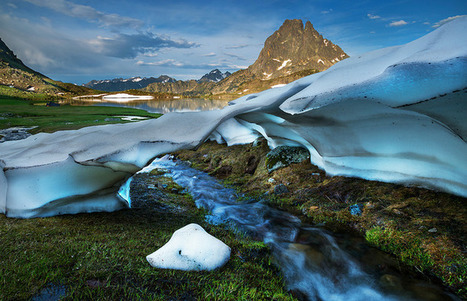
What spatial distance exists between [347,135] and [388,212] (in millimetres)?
2543

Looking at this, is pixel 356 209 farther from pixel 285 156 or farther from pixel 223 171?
pixel 223 171

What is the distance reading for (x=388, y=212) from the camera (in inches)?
243

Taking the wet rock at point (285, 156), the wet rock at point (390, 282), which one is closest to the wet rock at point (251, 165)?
the wet rock at point (285, 156)

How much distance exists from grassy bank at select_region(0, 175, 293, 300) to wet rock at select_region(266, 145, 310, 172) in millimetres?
4942

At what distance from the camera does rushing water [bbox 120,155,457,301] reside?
4414 millimetres

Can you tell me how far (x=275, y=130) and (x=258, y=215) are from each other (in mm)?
4037

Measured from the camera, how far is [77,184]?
21.3 feet

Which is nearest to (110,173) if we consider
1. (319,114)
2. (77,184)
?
(77,184)

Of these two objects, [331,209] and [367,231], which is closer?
[367,231]

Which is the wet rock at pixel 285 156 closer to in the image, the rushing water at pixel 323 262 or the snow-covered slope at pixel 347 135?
the snow-covered slope at pixel 347 135

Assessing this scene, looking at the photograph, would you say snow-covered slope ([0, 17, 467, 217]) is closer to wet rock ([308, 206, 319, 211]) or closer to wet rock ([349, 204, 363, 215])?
wet rock ([349, 204, 363, 215])

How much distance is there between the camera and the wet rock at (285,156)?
10.5 m

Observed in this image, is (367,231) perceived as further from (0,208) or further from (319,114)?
(0,208)

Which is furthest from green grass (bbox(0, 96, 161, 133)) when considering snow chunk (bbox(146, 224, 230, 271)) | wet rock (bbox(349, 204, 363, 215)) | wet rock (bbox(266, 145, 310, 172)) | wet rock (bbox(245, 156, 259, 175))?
wet rock (bbox(349, 204, 363, 215))
